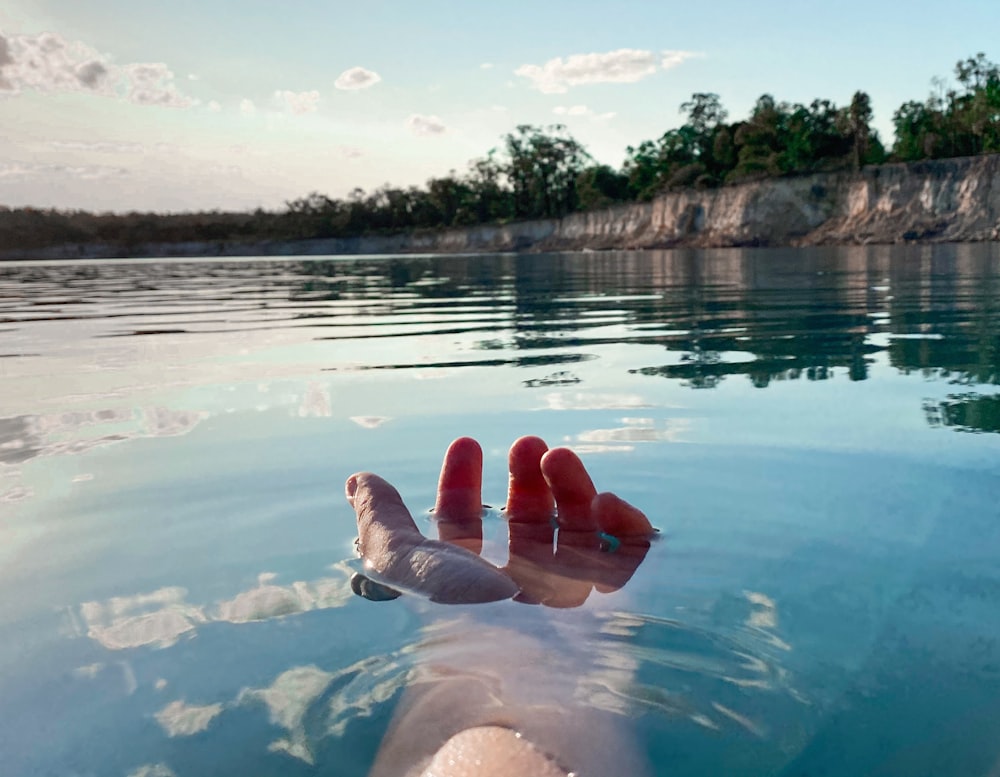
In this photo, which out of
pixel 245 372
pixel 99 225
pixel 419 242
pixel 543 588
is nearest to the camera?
pixel 543 588

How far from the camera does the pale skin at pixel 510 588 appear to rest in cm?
170

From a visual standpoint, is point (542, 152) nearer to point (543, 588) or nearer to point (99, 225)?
point (99, 225)

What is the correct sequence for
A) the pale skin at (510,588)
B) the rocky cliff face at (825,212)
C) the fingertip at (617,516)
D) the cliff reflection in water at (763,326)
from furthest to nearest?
the rocky cliff face at (825,212), the cliff reflection in water at (763,326), the fingertip at (617,516), the pale skin at (510,588)

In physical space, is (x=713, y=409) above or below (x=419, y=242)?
below

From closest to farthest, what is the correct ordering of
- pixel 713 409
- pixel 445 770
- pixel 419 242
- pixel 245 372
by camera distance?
pixel 445 770 < pixel 713 409 < pixel 245 372 < pixel 419 242

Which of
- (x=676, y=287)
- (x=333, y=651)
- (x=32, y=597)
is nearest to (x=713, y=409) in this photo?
(x=333, y=651)

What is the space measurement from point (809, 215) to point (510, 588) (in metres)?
54.8

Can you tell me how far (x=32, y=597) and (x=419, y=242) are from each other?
3237 inches

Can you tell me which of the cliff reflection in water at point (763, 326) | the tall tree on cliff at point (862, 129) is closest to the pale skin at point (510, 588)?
the cliff reflection in water at point (763, 326)

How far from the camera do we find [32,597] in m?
2.72

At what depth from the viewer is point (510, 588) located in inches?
97.5

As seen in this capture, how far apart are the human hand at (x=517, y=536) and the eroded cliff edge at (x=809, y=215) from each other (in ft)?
160

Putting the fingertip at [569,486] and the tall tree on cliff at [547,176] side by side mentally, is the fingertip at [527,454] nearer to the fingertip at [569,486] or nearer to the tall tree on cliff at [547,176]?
the fingertip at [569,486]

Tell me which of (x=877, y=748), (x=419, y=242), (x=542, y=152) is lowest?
(x=877, y=748)
